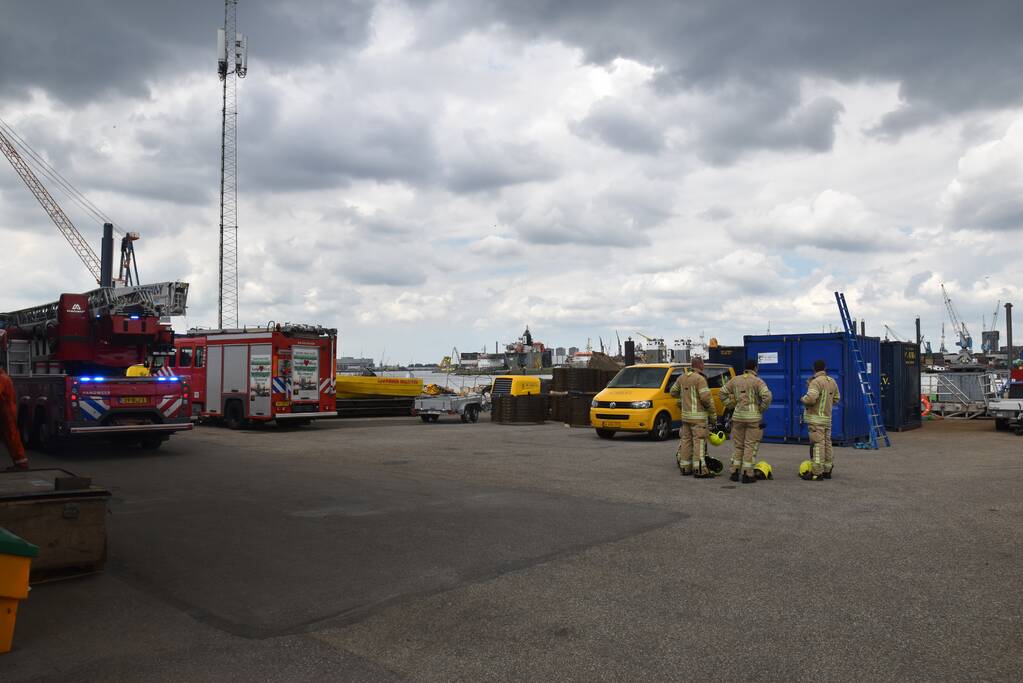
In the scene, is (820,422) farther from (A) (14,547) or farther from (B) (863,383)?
(A) (14,547)

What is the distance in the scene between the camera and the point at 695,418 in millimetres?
12016

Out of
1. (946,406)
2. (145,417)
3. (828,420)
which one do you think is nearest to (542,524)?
(828,420)

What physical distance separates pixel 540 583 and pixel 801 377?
13403 millimetres

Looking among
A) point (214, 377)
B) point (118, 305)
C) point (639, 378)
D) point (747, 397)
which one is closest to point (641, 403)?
point (639, 378)

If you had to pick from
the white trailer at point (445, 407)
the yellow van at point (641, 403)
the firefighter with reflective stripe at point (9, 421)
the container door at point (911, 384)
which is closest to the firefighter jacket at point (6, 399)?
the firefighter with reflective stripe at point (9, 421)

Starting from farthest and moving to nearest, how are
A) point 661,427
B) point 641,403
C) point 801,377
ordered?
1. point 661,427
2. point 641,403
3. point 801,377

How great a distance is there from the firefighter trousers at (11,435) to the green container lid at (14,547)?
617cm

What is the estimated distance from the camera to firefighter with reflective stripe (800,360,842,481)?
37.8 feet

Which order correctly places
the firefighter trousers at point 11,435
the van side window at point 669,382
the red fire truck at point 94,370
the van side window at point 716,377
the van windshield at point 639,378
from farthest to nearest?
the van side window at point 716,377
the van windshield at point 639,378
the van side window at point 669,382
the red fire truck at point 94,370
the firefighter trousers at point 11,435

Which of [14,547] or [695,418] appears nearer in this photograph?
[14,547]

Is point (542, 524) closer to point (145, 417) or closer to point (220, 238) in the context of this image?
point (145, 417)

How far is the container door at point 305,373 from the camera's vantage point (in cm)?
2184

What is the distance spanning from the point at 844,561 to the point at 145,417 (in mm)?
13060

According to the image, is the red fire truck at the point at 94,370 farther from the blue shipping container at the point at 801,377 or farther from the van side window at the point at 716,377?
the blue shipping container at the point at 801,377
